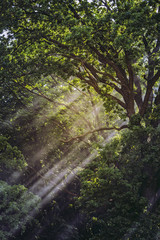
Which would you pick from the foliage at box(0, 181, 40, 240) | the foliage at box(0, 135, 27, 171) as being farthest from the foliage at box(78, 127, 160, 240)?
the foliage at box(0, 135, 27, 171)

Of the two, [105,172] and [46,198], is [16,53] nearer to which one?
[105,172]

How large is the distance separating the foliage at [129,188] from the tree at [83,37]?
1.49 metres

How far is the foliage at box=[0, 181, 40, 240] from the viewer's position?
1102 centimetres

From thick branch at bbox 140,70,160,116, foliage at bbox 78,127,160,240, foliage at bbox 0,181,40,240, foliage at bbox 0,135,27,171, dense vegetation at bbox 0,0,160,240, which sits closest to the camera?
dense vegetation at bbox 0,0,160,240

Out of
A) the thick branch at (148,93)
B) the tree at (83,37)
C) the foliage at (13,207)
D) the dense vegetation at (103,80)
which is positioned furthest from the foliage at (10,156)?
the thick branch at (148,93)

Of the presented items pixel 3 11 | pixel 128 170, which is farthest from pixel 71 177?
pixel 3 11

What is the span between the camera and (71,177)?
16172mm

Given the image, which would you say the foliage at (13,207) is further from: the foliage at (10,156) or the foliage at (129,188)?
the foliage at (129,188)

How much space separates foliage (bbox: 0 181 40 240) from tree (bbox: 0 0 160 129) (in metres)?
5.68

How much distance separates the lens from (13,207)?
11.1m

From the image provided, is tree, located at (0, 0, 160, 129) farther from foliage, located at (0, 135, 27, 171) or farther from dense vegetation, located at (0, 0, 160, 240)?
foliage, located at (0, 135, 27, 171)

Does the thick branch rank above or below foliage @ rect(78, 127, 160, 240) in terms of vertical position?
above

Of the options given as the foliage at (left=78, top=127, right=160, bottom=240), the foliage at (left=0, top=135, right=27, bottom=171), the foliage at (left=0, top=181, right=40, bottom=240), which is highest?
the foliage at (left=0, top=135, right=27, bottom=171)

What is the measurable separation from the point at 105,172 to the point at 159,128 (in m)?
2.89
